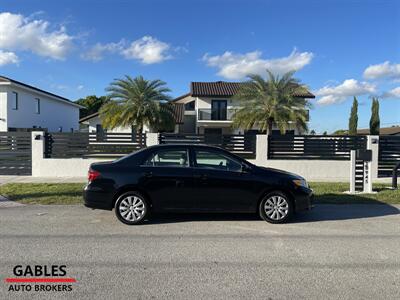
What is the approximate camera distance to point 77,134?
13.2m

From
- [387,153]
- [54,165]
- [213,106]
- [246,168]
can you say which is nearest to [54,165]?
[54,165]

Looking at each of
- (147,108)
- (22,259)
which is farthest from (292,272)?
(147,108)

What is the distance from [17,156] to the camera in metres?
12.9

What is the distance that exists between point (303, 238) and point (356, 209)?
2894mm

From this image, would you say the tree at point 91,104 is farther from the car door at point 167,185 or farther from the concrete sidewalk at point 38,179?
the car door at point 167,185

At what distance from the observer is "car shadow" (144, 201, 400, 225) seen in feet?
22.1

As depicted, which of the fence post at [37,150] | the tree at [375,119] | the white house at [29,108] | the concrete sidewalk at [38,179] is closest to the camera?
the concrete sidewalk at [38,179]

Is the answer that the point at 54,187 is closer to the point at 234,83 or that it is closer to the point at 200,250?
the point at 200,250

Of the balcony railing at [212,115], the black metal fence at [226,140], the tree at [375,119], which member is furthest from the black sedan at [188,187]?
the tree at [375,119]

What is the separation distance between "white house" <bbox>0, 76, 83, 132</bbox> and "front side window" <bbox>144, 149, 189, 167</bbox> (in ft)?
78.4

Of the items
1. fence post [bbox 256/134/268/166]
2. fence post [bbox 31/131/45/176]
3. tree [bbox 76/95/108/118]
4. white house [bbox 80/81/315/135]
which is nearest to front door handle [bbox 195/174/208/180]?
fence post [bbox 256/134/268/166]

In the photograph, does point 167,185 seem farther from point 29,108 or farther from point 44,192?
point 29,108

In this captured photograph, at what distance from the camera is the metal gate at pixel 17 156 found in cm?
1289

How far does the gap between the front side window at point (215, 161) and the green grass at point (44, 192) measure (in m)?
3.55
